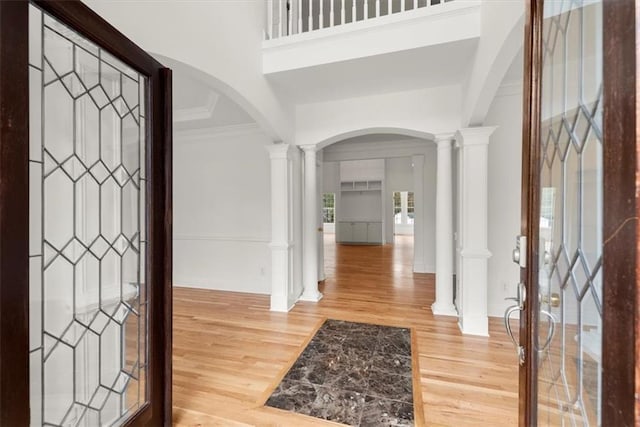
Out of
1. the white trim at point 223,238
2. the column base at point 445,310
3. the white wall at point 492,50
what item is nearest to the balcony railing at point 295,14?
the white wall at point 492,50

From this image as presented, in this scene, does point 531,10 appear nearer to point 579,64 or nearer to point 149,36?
point 579,64

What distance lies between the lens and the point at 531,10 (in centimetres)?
88

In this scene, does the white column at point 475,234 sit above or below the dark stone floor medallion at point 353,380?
above

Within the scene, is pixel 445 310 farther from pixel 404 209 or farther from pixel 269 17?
pixel 404 209

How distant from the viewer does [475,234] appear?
2.93 metres

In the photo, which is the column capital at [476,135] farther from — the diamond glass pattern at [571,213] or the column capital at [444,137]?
the diamond glass pattern at [571,213]

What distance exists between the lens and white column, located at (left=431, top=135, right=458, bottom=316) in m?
3.30

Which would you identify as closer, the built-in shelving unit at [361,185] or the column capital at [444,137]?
the column capital at [444,137]

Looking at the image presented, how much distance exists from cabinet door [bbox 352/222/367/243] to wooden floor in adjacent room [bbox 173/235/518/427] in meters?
5.04

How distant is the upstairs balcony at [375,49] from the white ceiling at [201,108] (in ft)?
3.16

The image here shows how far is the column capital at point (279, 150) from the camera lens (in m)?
3.50

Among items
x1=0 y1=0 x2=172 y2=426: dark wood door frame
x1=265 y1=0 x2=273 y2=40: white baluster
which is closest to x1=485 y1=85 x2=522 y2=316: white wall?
x1=265 y1=0 x2=273 y2=40: white baluster

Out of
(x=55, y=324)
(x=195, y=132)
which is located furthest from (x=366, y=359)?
(x=195, y=132)

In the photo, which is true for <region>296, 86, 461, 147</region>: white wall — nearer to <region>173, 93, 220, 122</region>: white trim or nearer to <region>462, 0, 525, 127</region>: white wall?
<region>462, 0, 525, 127</region>: white wall
